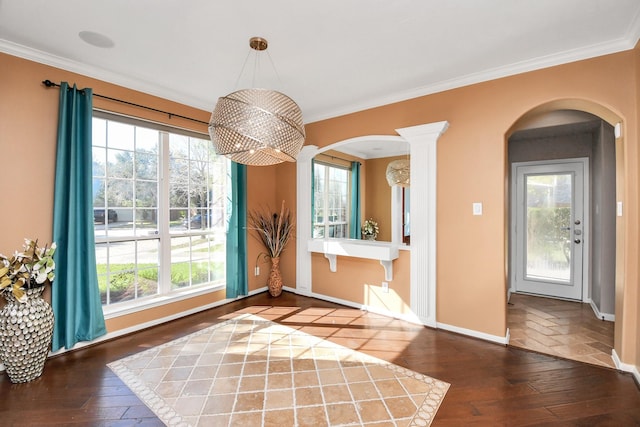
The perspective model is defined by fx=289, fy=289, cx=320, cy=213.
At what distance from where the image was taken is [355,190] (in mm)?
4844

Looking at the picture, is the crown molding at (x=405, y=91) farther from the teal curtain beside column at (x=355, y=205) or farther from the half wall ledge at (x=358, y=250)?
the half wall ledge at (x=358, y=250)

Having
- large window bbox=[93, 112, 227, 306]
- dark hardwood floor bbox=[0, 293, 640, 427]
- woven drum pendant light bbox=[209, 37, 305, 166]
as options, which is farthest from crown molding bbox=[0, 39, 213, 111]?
dark hardwood floor bbox=[0, 293, 640, 427]

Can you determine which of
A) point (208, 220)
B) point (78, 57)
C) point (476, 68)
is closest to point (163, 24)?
point (78, 57)

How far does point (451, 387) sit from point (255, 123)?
7.60 feet

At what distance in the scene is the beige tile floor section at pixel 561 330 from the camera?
265 cm

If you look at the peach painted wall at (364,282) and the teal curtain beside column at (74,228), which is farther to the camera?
the peach painted wall at (364,282)

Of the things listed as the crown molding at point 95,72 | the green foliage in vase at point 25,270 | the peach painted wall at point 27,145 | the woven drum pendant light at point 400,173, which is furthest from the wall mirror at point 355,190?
the green foliage in vase at point 25,270

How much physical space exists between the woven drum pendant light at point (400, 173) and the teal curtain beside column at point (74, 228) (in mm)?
3308

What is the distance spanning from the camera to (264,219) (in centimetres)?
447

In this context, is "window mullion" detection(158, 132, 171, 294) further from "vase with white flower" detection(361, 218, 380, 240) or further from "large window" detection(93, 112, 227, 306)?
"vase with white flower" detection(361, 218, 380, 240)

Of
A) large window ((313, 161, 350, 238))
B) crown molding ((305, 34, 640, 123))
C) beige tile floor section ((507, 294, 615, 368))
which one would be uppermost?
crown molding ((305, 34, 640, 123))

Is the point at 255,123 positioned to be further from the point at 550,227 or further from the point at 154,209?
the point at 550,227

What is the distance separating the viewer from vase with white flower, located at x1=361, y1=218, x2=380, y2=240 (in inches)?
181

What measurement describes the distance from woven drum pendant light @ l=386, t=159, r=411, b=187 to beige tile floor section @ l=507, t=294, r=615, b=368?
2032 millimetres
